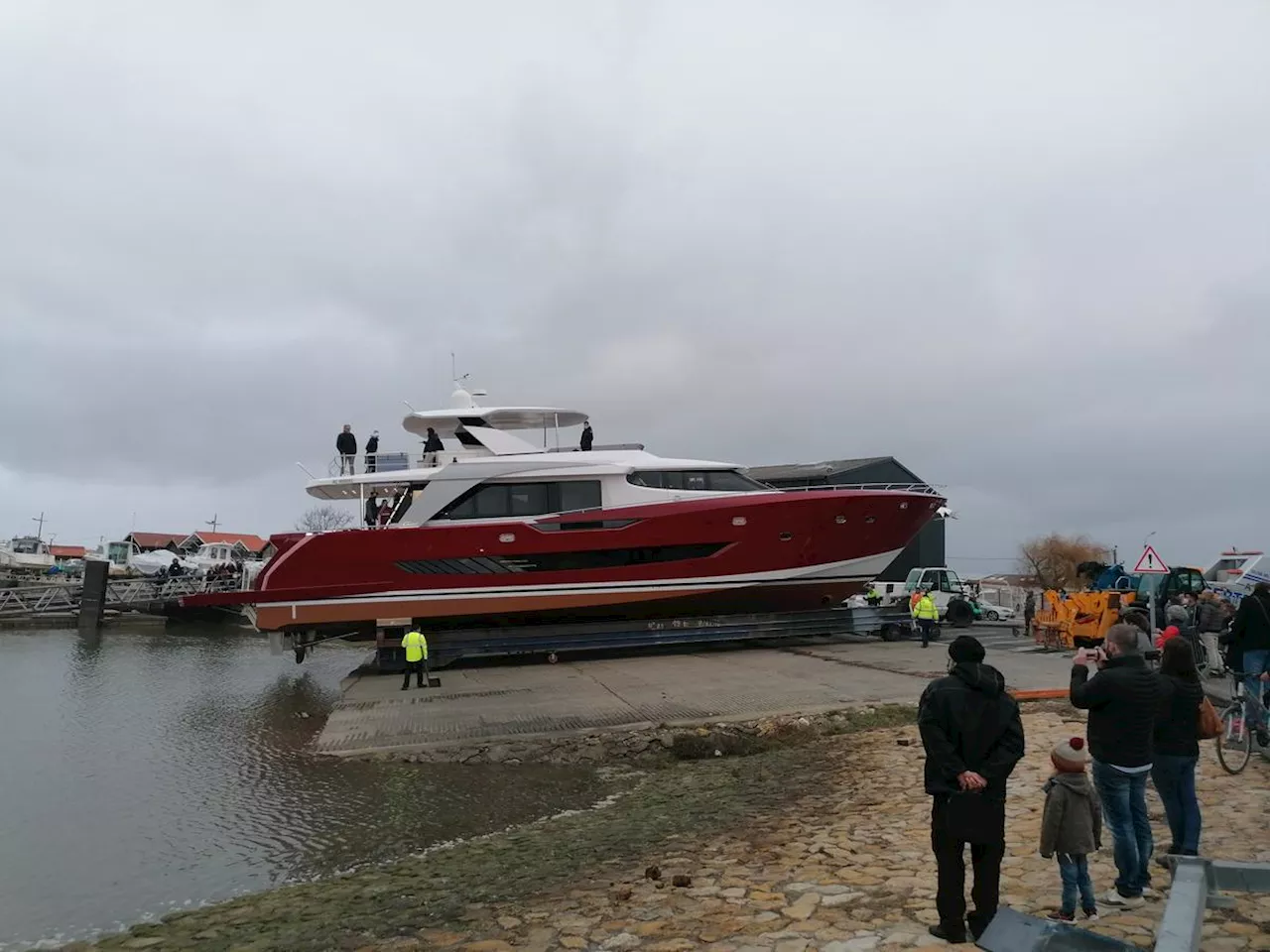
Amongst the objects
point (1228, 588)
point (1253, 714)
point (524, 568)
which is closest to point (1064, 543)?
point (1228, 588)

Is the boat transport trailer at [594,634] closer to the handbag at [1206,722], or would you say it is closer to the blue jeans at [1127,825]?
the handbag at [1206,722]

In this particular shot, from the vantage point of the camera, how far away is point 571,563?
1705cm

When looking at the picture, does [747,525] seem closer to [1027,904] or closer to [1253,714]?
[1253,714]

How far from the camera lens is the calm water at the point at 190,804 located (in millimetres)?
5926

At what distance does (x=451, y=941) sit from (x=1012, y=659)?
39.4 feet

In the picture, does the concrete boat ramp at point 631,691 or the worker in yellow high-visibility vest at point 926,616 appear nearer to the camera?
the concrete boat ramp at point 631,691

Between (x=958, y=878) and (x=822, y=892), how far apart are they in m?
1.02

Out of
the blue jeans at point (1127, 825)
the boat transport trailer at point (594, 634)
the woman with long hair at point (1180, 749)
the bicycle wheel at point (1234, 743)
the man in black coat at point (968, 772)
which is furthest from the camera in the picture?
the boat transport trailer at point (594, 634)

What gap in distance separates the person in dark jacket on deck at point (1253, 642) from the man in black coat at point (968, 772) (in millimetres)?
4364

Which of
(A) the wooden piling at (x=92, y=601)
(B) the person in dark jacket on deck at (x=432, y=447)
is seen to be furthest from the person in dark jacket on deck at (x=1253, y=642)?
(A) the wooden piling at (x=92, y=601)

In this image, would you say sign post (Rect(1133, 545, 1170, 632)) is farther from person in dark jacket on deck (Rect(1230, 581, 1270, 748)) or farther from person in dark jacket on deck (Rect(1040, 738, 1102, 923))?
person in dark jacket on deck (Rect(1040, 738, 1102, 923))

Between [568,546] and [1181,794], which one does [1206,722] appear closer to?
[1181,794]

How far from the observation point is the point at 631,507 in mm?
17047

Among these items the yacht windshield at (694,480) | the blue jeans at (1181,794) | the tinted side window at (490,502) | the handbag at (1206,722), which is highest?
the yacht windshield at (694,480)
